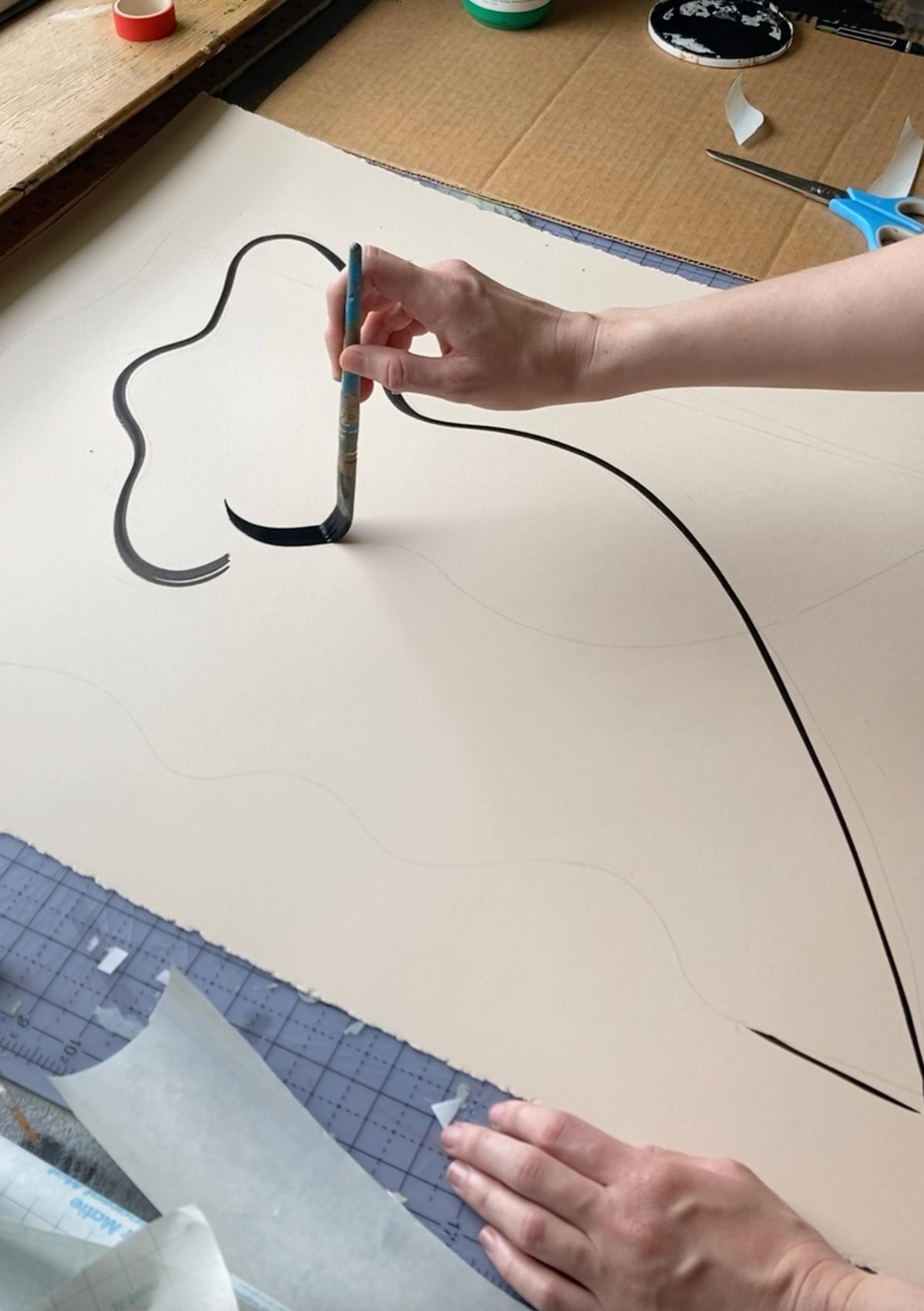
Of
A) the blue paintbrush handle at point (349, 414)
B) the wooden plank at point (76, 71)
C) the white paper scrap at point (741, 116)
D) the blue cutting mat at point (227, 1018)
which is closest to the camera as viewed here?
the blue cutting mat at point (227, 1018)

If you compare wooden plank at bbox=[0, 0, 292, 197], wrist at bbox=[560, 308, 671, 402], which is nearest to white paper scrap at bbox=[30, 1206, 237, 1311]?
wrist at bbox=[560, 308, 671, 402]

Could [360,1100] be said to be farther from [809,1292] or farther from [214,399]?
[214,399]

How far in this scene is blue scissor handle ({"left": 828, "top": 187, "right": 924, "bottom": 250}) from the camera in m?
0.99

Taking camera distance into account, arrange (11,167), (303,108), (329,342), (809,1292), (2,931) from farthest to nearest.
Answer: (303,108), (11,167), (329,342), (2,931), (809,1292)

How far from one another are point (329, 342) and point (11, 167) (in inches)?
15.1

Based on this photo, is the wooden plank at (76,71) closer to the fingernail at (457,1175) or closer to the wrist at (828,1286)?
the fingernail at (457,1175)

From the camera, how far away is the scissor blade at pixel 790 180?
1.03 metres

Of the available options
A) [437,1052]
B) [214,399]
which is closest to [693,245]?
[214,399]

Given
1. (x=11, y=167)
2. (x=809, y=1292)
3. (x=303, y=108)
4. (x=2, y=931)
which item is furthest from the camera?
(x=303, y=108)

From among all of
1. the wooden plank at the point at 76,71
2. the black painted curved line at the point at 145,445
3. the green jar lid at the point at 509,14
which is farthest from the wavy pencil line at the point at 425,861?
the green jar lid at the point at 509,14

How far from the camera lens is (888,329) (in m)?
0.72

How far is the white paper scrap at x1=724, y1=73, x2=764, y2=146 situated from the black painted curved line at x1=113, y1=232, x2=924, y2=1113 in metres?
0.45

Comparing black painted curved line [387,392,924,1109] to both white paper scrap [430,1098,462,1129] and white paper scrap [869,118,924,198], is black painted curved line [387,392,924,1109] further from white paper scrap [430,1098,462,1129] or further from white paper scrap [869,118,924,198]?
white paper scrap [869,118,924,198]

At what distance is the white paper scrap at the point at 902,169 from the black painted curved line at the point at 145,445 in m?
0.53
